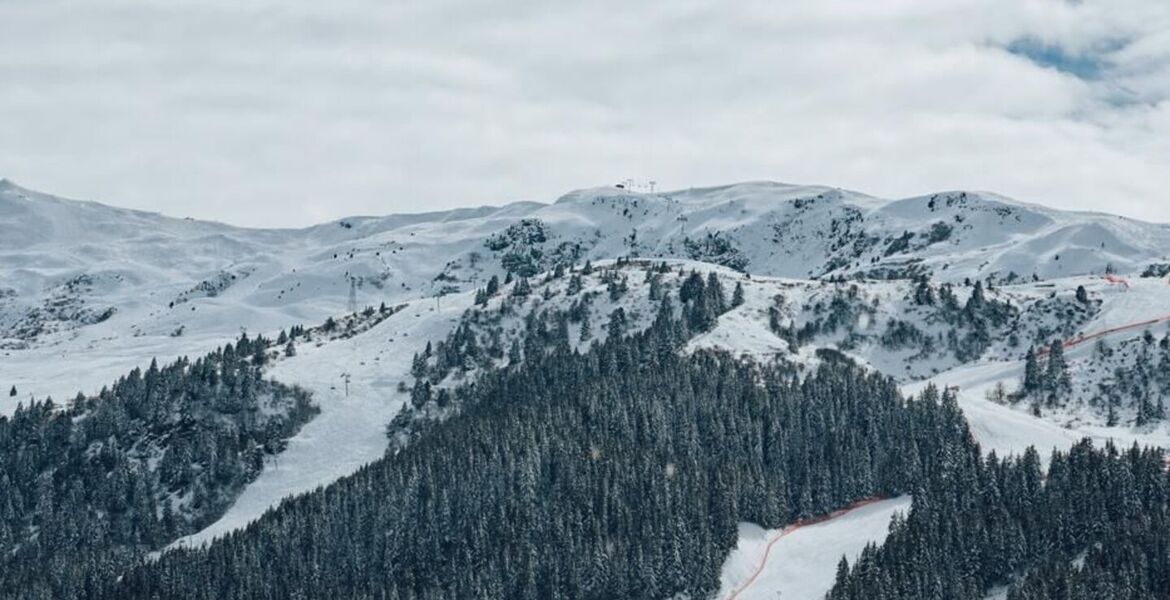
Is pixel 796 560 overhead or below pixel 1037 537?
below

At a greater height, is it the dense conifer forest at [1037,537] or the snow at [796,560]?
the dense conifer forest at [1037,537]

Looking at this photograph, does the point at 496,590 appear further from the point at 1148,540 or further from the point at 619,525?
the point at 1148,540

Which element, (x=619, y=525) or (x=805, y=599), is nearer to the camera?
(x=805, y=599)

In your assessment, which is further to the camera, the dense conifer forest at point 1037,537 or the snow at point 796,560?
the snow at point 796,560

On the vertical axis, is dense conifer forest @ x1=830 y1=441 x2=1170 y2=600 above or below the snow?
above

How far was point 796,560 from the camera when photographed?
191 meters

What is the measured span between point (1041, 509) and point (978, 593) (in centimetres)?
1876

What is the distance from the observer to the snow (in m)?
182

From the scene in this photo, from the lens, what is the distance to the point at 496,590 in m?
188

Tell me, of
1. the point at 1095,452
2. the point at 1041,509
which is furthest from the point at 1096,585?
the point at 1095,452

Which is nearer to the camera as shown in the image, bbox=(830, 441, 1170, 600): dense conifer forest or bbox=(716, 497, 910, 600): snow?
bbox=(830, 441, 1170, 600): dense conifer forest

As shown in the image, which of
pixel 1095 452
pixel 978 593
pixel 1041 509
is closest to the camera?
pixel 978 593

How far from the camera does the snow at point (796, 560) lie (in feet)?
596

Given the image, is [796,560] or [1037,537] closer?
[1037,537]
